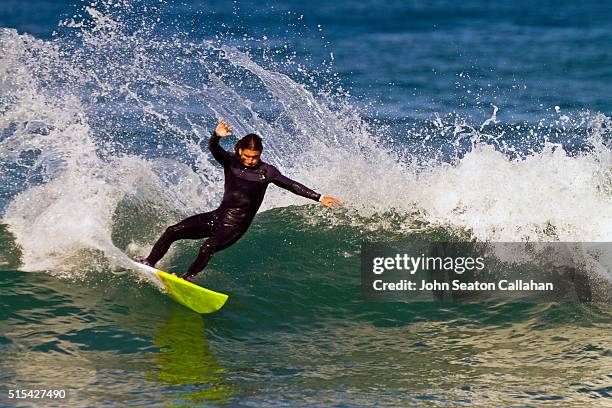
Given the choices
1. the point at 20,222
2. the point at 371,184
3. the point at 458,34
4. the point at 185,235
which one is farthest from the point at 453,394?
the point at 458,34

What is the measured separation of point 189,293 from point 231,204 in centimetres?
91

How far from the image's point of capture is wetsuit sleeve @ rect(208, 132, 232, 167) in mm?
9188

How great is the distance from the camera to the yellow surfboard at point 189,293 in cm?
918

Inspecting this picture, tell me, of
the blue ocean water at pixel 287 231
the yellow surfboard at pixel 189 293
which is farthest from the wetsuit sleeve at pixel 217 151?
the blue ocean water at pixel 287 231

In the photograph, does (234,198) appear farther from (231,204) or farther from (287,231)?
(287,231)

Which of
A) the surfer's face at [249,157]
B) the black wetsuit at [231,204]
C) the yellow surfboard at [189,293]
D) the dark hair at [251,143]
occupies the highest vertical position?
the dark hair at [251,143]

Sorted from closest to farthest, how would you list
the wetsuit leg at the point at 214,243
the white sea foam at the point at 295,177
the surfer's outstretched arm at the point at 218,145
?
the surfer's outstretched arm at the point at 218,145 < the wetsuit leg at the point at 214,243 < the white sea foam at the point at 295,177

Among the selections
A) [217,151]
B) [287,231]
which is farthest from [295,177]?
[217,151]

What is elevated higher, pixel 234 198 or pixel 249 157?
pixel 249 157

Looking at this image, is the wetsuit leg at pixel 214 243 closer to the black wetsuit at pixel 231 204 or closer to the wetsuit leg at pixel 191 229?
the black wetsuit at pixel 231 204

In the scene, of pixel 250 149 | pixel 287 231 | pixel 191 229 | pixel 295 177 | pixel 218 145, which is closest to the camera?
pixel 250 149

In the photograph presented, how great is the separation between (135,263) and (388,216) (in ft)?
11.3

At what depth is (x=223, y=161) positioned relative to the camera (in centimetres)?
939

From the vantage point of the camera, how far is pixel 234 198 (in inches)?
368
